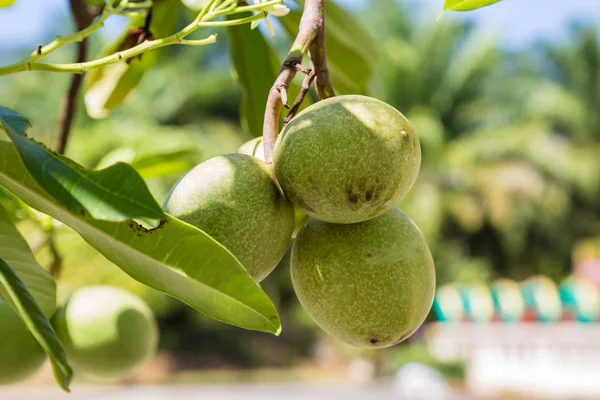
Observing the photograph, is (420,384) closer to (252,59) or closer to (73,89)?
(252,59)

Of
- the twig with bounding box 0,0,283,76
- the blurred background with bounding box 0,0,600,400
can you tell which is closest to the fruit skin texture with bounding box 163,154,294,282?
the twig with bounding box 0,0,283,76

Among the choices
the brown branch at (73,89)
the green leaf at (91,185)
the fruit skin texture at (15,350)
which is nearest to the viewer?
the green leaf at (91,185)

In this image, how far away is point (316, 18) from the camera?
2.07 ft

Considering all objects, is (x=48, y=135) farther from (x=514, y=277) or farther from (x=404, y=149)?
(x=404, y=149)

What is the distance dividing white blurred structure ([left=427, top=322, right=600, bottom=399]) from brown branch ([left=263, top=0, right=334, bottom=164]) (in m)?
9.27

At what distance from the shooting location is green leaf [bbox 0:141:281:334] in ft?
1.68

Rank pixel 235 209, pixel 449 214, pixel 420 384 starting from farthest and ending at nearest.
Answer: pixel 449 214, pixel 420 384, pixel 235 209

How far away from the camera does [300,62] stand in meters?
0.60

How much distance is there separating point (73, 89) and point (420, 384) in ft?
31.9

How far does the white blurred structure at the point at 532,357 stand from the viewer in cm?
922

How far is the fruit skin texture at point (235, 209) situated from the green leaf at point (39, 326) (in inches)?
5.3

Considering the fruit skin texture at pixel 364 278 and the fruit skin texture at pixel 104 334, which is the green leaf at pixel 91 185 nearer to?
the fruit skin texture at pixel 364 278

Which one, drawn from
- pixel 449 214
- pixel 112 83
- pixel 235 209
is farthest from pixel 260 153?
pixel 449 214

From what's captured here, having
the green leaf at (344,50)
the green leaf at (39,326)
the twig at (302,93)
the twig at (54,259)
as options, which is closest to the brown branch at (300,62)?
the twig at (302,93)
